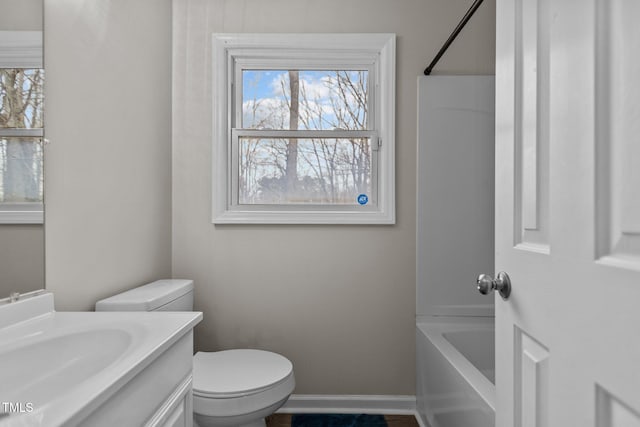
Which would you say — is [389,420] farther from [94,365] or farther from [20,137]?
[20,137]

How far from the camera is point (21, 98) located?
106cm

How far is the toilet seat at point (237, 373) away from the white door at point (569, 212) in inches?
33.9

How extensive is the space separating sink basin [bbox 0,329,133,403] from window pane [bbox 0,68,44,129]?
581 millimetres

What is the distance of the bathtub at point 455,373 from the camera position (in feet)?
4.17

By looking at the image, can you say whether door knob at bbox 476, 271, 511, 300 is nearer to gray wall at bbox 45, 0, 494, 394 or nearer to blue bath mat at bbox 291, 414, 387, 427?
gray wall at bbox 45, 0, 494, 394

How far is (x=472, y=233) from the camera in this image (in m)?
2.06

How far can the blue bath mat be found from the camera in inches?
75.2

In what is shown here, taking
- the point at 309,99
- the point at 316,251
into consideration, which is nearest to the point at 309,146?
the point at 309,99

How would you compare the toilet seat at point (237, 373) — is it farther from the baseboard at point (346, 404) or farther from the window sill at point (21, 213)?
the window sill at point (21, 213)

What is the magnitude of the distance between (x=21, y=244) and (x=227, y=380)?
0.84 m

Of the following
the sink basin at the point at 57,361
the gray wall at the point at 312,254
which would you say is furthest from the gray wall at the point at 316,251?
the sink basin at the point at 57,361

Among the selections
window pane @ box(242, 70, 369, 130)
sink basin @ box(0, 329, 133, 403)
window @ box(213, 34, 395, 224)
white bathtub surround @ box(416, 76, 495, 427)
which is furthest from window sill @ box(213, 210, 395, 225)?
sink basin @ box(0, 329, 133, 403)

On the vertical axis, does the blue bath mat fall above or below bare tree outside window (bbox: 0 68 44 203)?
below

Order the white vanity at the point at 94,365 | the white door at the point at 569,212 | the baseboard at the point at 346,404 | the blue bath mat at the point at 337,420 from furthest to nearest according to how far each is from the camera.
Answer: the baseboard at the point at 346,404 → the blue bath mat at the point at 337,420 → the white vanity at the point at 94,365 → the white door at the point at 569,212
